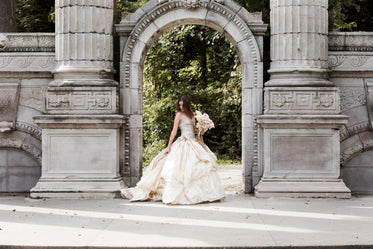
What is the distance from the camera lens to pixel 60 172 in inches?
Answer: 386

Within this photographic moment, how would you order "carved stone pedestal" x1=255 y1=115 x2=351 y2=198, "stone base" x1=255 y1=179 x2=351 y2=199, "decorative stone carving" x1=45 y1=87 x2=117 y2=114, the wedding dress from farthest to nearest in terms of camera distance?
"decorative stone carving" x1=45 y1=87 x2=117 y2=114 < "carved stone pedestal" x1=255 y1=115 x2=351 y2=198 < "stone base" x1=255 y1=179 x2=351 y2=199 < the wedding dress

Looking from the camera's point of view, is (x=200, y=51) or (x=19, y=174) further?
(x=200, y=51)

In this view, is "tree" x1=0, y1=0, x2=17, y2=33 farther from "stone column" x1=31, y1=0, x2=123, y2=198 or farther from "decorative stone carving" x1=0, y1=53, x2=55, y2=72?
"stone column" x1=31, y1=0, x2=123, y2=198

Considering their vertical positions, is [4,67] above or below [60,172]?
above

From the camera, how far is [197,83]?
2156cm

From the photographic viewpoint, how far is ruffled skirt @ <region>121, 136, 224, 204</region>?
9.15 m

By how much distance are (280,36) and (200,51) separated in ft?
36.5

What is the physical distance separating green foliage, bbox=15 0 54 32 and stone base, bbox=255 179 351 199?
13254mm

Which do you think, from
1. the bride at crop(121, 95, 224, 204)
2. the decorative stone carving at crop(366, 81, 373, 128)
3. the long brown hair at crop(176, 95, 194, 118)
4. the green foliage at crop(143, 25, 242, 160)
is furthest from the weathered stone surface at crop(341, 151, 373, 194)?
the green foliage at crop(143, 25, 242, 160)

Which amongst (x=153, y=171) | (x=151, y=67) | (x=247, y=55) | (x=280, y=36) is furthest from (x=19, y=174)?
(x=151, y=67)

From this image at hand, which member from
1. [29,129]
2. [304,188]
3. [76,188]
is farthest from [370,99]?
[29,129]

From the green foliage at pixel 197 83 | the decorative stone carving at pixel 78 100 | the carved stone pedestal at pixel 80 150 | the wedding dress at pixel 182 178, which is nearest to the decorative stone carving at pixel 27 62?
the decorative stone carving at pixel 78 100

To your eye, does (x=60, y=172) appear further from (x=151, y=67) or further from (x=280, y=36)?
(x=151, y=67)

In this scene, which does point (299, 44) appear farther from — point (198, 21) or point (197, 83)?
point (197, 83)
